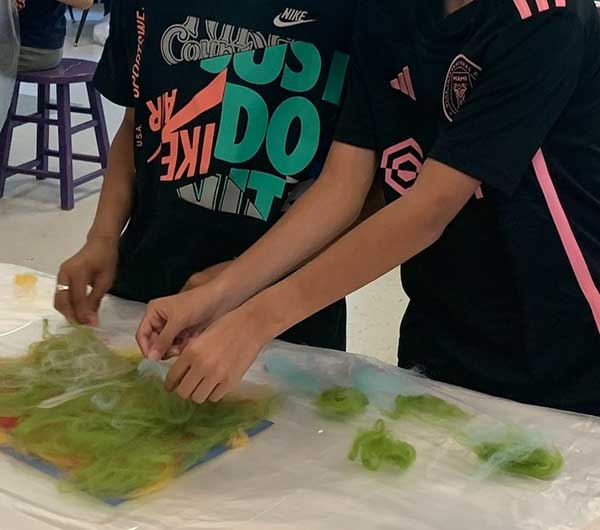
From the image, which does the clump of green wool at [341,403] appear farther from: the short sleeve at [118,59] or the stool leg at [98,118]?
the stool leg at [98,118]

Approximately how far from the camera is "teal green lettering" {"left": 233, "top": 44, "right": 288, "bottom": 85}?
1.02 metres

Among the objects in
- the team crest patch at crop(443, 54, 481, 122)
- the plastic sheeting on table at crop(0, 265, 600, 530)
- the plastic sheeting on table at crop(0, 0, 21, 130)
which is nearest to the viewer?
the plastic sheeting on table at crop(0, 265, 600, 530)

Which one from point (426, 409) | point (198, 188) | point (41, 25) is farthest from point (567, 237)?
point (41, 25)

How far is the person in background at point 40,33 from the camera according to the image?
118 inches

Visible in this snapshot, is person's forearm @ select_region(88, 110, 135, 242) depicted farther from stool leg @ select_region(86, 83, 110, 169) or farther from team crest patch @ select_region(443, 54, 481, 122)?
stool leg @ select_region(86, 83, 110, 169)

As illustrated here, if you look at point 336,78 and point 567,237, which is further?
point 336,78

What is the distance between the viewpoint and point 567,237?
2.81ft

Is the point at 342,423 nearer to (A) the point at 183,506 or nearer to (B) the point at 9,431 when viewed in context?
(A) the point at 183,506

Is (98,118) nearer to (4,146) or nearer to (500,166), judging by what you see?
(4,146)

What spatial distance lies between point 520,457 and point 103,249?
0.59 metres

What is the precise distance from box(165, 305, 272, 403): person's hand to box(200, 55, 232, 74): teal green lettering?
1.18 ft

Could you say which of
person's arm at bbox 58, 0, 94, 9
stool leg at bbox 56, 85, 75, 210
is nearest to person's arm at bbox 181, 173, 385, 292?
stool leg at bbox 56, 85, 75, 210

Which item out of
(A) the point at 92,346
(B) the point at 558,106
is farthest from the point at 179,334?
(B) the point at 558,106

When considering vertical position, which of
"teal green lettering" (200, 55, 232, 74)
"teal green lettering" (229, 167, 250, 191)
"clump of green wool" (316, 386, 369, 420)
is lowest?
"clump of green wool" (316, 386, 369, 420)
